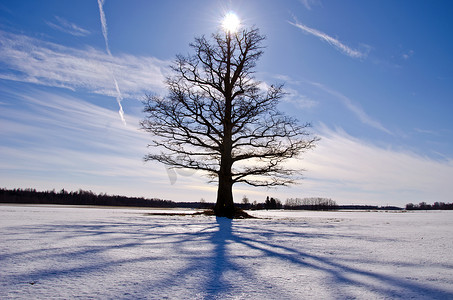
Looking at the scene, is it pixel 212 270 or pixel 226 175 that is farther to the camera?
pixel 226 175

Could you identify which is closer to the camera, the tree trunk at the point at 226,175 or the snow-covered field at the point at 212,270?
the snow-covered field at the point at 212,270

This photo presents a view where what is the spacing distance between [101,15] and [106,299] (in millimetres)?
24637

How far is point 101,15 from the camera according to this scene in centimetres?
2234

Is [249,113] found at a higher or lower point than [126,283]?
higher

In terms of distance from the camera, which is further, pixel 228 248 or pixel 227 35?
pixel 227 35

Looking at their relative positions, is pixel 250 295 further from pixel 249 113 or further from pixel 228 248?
pixel 249 113

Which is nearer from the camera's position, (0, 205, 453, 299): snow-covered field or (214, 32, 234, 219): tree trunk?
(0, 205, 453, 299): snow-covered field

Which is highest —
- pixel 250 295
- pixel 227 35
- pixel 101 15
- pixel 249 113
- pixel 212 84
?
pixel 101 15

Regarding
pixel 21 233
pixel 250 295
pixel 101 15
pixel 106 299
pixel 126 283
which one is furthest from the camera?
pixel 101 15

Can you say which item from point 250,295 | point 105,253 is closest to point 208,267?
point 250,295

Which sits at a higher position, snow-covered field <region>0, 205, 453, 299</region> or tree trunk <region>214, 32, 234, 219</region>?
tree trunk <region>214, 32, 234, 219</region>

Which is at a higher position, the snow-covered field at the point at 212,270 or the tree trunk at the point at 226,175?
the tree trunk at the point at 226,175

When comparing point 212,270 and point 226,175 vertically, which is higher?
point 226,175

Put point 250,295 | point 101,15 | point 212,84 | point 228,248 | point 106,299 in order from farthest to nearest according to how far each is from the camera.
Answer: point 101,15 → point 212,84 → point 228,248 → point 250,295 → point 106,299
